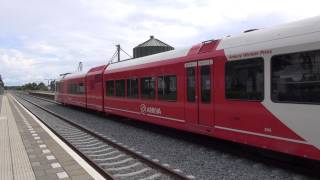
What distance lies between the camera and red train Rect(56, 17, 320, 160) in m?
8.46

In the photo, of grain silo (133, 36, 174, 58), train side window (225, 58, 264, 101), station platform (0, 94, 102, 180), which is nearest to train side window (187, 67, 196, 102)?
train side window (225, 58, 264, 101)

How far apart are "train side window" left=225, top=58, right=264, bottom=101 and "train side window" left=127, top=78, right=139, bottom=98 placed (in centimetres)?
718

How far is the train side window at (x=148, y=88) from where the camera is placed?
1605 centimetres

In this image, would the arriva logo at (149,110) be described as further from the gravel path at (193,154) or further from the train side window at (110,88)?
the train side window at (110,88)

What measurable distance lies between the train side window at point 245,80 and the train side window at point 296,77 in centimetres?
45

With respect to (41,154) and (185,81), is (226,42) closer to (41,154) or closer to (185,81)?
(185,81)

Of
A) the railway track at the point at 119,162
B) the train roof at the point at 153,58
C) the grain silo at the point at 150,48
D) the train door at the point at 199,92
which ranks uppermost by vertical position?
the grain silo at the point at 150,48

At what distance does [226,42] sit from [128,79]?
26.8ft

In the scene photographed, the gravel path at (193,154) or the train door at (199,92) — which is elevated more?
the train door at (199,92)

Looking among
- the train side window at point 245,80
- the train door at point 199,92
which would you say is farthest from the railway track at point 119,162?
the train side window at point 245,80

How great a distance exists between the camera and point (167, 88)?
14.8 m

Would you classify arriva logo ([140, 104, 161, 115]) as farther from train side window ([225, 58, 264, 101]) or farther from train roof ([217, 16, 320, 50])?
train side window ([225, 58, 264, 101])

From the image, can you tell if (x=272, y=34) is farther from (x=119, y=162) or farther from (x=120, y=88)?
(x=120, y=88)

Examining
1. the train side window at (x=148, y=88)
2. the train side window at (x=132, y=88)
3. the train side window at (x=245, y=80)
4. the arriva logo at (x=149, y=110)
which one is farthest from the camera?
the train side window at (x=132, y=88)
